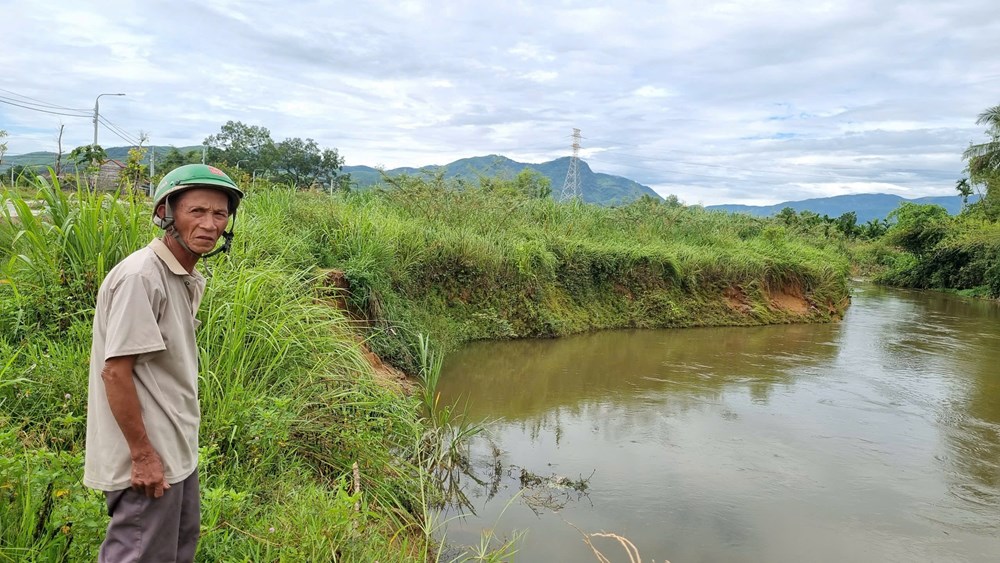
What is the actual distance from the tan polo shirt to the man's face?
0.07 m

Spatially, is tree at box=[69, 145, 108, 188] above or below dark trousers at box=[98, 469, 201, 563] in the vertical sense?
above

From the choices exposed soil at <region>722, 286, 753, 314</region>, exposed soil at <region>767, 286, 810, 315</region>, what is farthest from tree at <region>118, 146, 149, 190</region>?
exposed soil at <region>767, 286, 810, 315</region>

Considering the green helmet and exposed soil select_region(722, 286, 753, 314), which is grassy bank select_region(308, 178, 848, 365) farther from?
the green helmet

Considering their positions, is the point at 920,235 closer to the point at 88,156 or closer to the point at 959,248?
the point at 959,248

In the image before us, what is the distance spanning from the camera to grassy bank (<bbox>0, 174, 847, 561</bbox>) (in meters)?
2.16

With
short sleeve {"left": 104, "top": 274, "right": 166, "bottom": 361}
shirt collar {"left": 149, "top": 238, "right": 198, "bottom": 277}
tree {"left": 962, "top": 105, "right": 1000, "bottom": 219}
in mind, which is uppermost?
tree {"left": 962, "top": 105, "right": 1000, "bottom": 219}

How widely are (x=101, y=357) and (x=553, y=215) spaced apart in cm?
977

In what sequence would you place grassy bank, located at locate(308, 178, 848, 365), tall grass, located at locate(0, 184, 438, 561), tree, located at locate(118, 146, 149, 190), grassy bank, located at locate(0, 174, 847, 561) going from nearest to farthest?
tall grass, located at locate(0, 184, 438, 561)
grassy bank, located at locate(0, 174, 847, 561)
tree, located at locate(118, 146, 149, 190)
grassy bank, located at locate(308, 178, 848, 365)

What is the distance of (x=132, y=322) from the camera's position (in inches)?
58.6

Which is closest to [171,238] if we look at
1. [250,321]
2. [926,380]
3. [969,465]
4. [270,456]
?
[270,456]

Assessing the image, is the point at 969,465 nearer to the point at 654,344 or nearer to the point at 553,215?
the point at 654,344

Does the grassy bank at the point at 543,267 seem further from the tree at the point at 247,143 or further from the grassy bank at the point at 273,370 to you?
the tree at the point at 247,143

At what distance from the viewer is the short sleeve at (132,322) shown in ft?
4.85

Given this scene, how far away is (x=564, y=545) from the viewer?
11.2 feet
